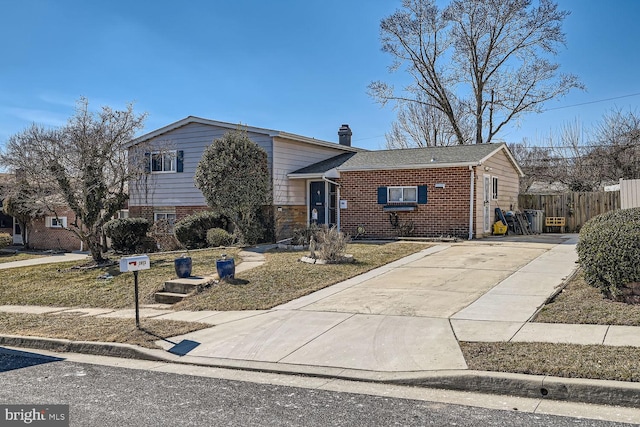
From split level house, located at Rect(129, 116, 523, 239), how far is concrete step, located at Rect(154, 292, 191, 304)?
892cm

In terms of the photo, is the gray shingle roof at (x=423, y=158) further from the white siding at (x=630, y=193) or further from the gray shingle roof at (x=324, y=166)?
the white siding at (x=630, y=193)

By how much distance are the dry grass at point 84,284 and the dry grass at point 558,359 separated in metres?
7.31

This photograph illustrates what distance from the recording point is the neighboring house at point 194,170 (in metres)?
20.2

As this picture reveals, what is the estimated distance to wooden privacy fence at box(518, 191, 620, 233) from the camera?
21.9 metres

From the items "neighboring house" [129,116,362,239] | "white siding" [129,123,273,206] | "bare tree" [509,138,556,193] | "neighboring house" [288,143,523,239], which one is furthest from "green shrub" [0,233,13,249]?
"bare tree" [509,138,556,193]

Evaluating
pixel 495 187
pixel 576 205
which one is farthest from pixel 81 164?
pixel 576 205

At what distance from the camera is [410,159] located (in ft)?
64.0

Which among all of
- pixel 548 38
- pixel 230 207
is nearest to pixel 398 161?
pixel 230 207

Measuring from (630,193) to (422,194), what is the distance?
7255mm

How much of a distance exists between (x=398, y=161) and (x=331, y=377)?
14.4m

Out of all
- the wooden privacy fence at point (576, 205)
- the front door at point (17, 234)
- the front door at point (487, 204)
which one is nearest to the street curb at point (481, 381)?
the front door at point (487, 204)

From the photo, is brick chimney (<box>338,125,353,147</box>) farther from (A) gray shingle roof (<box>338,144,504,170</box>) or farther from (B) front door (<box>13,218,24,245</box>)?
(B) front door (<box>13,218,24,245</box>)

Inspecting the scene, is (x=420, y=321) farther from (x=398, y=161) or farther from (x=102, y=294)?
(x=398, y=161)

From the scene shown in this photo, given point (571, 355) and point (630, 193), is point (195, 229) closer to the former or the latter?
point (630, 193)
